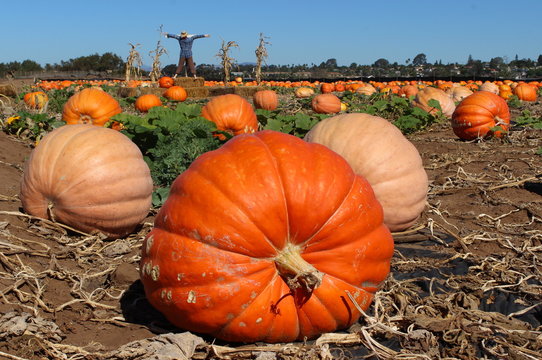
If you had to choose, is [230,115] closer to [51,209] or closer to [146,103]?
[51,209]

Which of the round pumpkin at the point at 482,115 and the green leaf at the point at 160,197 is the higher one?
the round pumpkin at the point at 482,115

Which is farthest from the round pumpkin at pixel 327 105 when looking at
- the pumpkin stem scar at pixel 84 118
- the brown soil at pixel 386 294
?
the brown soil at pixel 386 294

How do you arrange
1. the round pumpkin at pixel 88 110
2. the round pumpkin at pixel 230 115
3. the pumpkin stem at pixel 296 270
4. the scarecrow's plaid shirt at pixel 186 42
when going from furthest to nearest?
the scarecrow's plaid shirt at pixel 186 42
the round pumpkin at pixel 88 110
the round pumpkin at pixel 230 115
the pumpkin stem at pixel 296 270

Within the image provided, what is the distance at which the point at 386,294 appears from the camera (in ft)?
9.80

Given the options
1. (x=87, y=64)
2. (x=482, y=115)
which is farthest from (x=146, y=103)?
(x=87, y=64)

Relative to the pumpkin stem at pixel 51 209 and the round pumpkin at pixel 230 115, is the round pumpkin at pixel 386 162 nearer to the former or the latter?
the pumpkin stem at pixel 51 209

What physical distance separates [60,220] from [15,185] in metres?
1.51

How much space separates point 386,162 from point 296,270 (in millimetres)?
1774

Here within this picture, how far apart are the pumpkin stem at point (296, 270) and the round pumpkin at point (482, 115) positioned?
6863 millimetres

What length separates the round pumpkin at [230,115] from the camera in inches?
276

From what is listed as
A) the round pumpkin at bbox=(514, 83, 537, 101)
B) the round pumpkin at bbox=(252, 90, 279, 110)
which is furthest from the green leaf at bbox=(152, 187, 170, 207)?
the round pumpkin at bbox=(514, 83, 537, 101)

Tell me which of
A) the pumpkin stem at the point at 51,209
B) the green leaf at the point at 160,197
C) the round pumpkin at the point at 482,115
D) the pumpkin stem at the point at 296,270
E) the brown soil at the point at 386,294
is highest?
the round pumpkin at the point at 482,115

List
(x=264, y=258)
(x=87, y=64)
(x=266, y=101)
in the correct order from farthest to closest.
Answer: (x=87, y=64), (x=266, y=101), (x=264, y=258)

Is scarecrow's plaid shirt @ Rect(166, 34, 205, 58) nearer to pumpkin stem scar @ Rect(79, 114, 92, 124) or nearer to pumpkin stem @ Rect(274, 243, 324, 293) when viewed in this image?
pumpkin stem scar @ Rect(79, 114, 92, 124)
